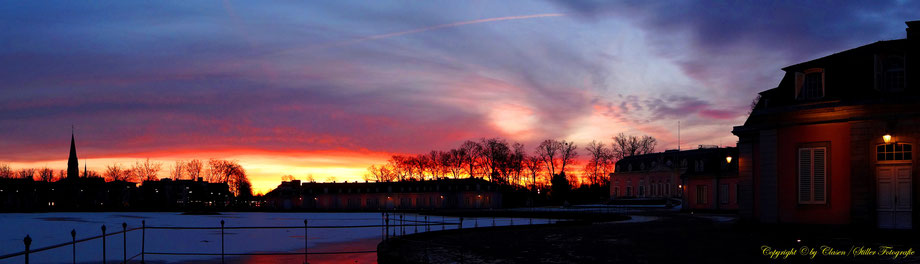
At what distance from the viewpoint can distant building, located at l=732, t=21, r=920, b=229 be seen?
21297 millimetres

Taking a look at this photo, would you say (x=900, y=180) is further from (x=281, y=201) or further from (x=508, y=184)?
(x=281, y=201)

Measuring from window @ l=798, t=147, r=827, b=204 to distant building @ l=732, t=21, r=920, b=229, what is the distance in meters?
0.03

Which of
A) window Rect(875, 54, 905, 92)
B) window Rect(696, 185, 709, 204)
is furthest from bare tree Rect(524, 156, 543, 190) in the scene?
window Rect(875, 54, 905, 92)

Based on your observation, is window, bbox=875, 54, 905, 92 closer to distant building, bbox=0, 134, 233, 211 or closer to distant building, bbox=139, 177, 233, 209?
distant building, bbox=0, 134, 233, 211

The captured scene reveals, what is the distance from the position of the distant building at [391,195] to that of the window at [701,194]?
62233 millimetres

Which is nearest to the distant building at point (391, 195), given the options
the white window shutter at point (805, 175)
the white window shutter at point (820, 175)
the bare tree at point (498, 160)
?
the bare tree at point (498, 160)

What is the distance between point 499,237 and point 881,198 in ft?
39.5

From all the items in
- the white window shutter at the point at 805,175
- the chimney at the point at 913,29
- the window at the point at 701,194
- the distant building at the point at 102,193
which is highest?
the chimney at the point at 913,29

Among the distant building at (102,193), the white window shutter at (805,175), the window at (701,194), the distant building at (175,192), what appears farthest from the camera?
the distant building at (175,192)

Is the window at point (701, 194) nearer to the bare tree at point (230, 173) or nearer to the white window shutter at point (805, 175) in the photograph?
the white window shutter at point (805, 175)

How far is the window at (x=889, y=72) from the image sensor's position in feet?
72.9

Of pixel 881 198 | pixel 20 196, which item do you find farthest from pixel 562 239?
pixel 20 196

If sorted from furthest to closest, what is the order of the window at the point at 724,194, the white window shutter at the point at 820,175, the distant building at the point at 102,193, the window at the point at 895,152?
the distant building at the point at 102,193, the window at the point at 724,194, the white window shutter at the point at 820,175, the window at the point at 895,152

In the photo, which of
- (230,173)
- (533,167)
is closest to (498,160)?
(533,167)
